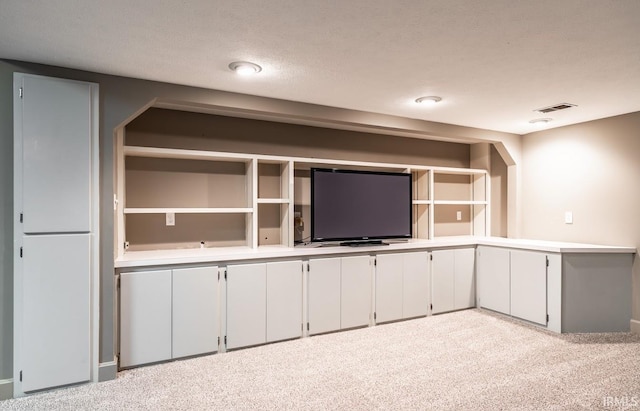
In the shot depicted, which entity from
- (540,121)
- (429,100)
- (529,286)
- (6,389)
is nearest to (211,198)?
(6,389)

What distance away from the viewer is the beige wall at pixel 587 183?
12.6 ft

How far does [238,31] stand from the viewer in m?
2.09

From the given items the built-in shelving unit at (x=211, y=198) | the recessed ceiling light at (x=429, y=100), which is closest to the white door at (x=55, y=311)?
the built-in shelving unit at (x=211, y=198)

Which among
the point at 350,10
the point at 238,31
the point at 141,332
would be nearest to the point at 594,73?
the point at 350,10

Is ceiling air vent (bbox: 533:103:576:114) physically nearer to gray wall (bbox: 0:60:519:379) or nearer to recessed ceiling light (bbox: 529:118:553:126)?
recessed ceiling light (bbox: 529:118:553:126)

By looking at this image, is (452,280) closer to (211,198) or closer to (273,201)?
(273,201)

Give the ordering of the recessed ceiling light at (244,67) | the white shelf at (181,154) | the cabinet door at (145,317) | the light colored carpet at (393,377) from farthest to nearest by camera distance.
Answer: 1. the white shelf at (181,154)
2. the cabinet door at (145,317)
3. the recessed ceiling light at (244,67)
4. the light colored carpet at (393,377)

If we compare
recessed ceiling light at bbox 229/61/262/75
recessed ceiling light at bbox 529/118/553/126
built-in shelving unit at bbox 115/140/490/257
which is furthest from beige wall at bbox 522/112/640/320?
recessed ceiling light at bbox 229/61/262/75

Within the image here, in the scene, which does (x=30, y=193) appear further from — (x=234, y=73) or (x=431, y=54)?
(x=431, y=54)

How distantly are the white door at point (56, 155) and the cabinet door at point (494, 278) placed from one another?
414 cm

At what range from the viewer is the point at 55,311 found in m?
2.59

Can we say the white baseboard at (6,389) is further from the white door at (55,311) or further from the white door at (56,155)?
the white door at (56,155)

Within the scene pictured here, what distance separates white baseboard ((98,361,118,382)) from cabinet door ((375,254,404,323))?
2.46 m

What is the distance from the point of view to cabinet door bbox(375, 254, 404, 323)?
4.04m
